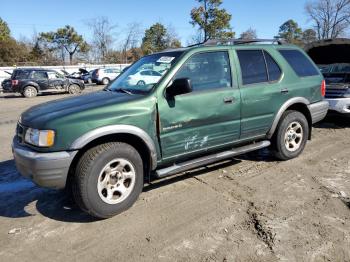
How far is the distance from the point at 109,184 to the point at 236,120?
1.96 m

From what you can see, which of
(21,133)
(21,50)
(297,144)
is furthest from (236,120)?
(21,50)

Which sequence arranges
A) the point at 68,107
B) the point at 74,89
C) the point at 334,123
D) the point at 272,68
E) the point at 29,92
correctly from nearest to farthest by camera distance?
1. the point at 68,107
2. the point at 272,68
3. the point at 334,123
4. the point at 29,92
5. the point at 74,89

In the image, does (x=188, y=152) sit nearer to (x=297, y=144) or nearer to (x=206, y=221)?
(x=206, y=221)

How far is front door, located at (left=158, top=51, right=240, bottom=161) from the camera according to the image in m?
4.21

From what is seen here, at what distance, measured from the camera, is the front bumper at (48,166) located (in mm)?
3521

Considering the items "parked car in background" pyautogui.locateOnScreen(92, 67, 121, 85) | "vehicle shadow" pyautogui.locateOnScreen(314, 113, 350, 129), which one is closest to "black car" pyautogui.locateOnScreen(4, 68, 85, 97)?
"parked car in background" pyautogui.locateOnScreen(92, 67, 121, 85)

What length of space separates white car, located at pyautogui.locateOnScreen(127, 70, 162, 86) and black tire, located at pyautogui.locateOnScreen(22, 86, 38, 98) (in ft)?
56.6

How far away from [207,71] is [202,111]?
57 centimetres

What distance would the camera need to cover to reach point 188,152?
14.6 ft

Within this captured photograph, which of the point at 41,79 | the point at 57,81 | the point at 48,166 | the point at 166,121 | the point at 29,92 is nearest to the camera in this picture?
the point at 48,166

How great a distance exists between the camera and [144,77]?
15.2 feet

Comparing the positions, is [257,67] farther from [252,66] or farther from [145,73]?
[145,73]

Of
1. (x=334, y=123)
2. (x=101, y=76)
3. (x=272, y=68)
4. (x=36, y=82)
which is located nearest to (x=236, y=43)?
(x=272, y=68)

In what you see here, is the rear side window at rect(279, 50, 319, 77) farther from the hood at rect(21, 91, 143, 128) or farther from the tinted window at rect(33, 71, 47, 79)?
the tinted window at rect(33, 71, 47, 79)
